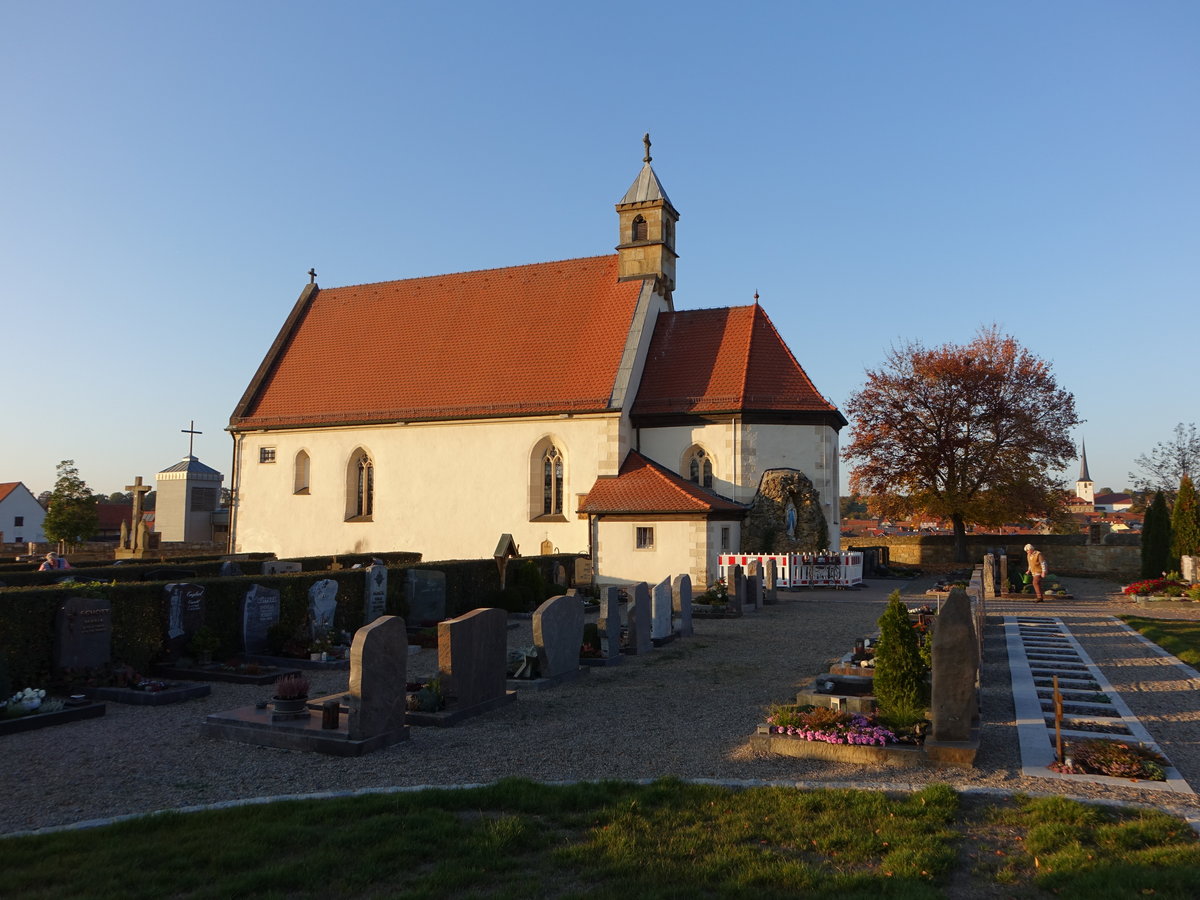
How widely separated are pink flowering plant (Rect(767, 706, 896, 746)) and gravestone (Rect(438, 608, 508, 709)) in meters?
3.32

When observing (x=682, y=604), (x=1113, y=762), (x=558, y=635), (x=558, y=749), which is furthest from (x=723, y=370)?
(x=1113, y=762)

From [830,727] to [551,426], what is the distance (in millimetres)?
20362

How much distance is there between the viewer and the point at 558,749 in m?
8.23

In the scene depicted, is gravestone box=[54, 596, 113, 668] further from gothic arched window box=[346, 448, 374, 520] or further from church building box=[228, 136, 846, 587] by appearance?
gothic arched window box=[346, 448, 374, 520]

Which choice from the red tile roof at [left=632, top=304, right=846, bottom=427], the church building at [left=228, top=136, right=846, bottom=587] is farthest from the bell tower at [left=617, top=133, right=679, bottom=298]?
the red tile roof at [left=632, top=304, right=846, bottom=427]

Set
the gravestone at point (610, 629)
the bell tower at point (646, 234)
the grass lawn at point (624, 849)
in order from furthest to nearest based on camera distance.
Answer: the bell tower at point (646, 234), the gravestone at point (610, 629), the grass lawn at point (624, 849)

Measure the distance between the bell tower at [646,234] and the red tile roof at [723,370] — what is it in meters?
1.95

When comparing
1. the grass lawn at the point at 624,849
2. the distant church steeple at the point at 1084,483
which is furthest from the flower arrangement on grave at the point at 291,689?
the distant church steeple at the point at 1084,483

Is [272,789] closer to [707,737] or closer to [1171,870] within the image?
[707,737]

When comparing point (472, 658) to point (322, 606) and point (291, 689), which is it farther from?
point (322, 606)

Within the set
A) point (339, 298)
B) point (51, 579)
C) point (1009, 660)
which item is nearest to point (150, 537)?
point (339, 298)

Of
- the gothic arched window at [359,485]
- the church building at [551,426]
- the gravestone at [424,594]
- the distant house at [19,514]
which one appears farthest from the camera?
the distant house at [19,514]

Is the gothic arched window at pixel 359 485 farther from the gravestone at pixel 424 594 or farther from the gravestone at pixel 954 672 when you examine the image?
the gravestone at pixel 954 672

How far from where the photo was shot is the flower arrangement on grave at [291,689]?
877cm
